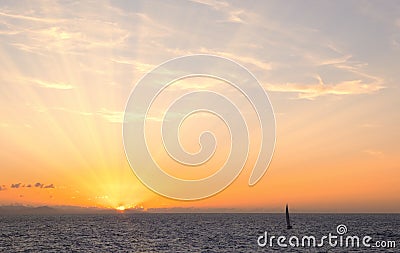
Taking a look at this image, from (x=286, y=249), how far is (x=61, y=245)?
44.3 metres

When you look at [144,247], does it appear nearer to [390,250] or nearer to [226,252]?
[226,252]

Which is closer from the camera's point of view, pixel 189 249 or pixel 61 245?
pixel 189 249

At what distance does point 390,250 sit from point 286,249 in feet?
61.4

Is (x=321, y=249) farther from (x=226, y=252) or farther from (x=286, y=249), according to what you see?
(x=226, y=252)

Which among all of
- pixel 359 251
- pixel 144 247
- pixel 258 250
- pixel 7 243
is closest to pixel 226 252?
pixel 258 250

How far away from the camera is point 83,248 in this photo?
8750 cm

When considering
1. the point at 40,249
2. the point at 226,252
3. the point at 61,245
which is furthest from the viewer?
the point at 61,245

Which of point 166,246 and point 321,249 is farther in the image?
point 166,246

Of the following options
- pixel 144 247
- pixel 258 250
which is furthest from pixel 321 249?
pixel 144 247

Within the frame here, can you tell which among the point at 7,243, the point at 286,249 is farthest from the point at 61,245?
the point at 286,249

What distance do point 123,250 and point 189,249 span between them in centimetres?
1194

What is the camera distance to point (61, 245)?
93.1 meters

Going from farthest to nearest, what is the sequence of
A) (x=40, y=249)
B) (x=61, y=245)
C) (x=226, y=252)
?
(x=61, y=245) < (x=40, y=249) < (x=226, y=252)

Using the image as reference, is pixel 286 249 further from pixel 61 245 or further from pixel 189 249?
pixel 61 245
